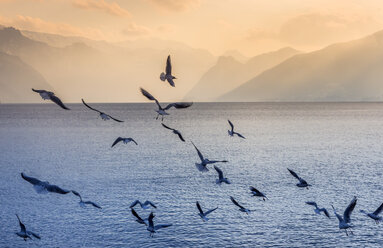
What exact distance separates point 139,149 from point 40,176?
32.0 metres

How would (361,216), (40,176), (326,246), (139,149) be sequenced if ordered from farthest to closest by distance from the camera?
(139,149)
(40,176)
(361,216)
(326,246)

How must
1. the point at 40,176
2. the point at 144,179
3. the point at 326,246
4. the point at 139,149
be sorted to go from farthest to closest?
the point at 139,149 < the point at 40,176 < the point at 144,179 < the point at 326,246

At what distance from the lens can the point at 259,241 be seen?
37875mm

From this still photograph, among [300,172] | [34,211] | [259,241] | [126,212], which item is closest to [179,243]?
[259,241]

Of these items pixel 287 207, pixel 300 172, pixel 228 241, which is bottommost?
pixel 228 241

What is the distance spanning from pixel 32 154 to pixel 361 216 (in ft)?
221

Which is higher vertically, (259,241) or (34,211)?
(259,241)

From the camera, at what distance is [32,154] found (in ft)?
299

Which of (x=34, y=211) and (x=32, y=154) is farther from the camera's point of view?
(x=32, y=154)

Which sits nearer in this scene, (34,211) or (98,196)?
(34,211)

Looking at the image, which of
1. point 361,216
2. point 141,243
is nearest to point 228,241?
point 141,243

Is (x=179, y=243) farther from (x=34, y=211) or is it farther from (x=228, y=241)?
(x=34, y=211)

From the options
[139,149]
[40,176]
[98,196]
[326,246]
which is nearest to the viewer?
[326,246]

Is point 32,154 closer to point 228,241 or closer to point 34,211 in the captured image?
point 34,211
